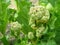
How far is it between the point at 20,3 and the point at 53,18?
1.00ft

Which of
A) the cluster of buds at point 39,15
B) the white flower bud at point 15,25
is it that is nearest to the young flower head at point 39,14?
the cluster of buds at point 39,15

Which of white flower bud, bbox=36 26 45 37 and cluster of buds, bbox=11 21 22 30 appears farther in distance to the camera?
cluster of buds, bbox=11 21 22 30

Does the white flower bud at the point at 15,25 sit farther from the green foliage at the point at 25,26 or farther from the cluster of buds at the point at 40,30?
the cluster of buds at the point at 40,30

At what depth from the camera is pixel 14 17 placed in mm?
1481

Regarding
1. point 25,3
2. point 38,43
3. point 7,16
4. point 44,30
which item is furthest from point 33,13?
point 7,16

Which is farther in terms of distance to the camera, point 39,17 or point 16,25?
point 16,25

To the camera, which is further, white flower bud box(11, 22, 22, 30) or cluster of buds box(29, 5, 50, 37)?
white flower bud box(11, 22, 22, 30)

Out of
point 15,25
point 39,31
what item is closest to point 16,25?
point 15,25

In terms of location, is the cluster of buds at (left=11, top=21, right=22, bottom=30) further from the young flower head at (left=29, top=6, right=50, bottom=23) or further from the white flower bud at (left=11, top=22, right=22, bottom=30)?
the young flower head at (left=29, top=6, right=50, bottom=23)

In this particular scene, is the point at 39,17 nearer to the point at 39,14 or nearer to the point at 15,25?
the point at 39,14

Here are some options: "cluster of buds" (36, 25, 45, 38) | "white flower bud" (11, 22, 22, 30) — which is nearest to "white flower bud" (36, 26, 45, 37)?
"cluster of buds" (36, 25, 45, 38)

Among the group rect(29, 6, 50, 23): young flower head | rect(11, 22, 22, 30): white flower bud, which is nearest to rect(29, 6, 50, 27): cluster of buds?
rect(29, 6, 50, 23): young flower head

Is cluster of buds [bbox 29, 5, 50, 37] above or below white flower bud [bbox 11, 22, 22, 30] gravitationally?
above

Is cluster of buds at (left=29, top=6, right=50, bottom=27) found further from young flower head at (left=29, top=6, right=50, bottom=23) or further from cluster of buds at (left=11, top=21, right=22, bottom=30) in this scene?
cluster of buds at (left=11, top=21, right=22, bottom=30)
